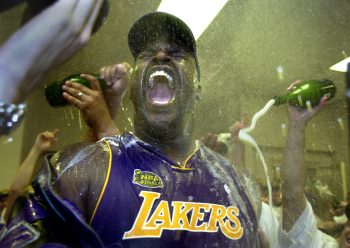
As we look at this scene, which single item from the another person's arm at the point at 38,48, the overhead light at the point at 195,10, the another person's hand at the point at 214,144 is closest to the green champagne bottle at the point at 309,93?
the another person's hand at the point at 214,144

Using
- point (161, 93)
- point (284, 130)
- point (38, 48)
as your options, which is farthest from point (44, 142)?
point (284, 130)

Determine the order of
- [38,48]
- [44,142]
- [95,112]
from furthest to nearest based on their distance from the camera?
[44,142], [95,112], [38,48]

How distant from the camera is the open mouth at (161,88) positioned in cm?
104

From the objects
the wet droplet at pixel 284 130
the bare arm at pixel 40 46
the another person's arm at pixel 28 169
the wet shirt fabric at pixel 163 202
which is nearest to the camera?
the bare arm at pixel 40 46

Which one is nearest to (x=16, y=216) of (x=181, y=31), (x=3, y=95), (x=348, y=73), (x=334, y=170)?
(x=3, y=95)

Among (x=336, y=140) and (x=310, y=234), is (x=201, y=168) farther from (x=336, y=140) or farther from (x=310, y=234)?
(x=336, y=140)

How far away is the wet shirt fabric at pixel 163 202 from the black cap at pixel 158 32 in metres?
0.30

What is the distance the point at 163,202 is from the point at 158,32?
494 millimetres

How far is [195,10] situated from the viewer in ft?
5.33

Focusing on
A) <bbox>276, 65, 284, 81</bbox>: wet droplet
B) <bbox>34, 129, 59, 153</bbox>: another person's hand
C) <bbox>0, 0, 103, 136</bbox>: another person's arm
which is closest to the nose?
<bbox>34, 129, 59, 153</bbox>: another person's hand

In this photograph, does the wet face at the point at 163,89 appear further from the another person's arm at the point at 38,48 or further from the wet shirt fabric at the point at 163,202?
the another person's arm at the point at 38,48

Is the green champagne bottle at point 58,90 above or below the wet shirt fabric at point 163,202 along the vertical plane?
above

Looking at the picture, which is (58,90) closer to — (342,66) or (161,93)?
(161,93)

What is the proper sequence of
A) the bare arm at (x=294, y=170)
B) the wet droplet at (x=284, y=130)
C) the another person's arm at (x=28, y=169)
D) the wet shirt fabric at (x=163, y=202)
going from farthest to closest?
1. the wet droplet at (x=284, y=130)
2. the bare arm at (x=294, y=170)
3. the another person's arm at (x=28, y=169)
4. the wet shirt fabric at (x=163, y=202)
